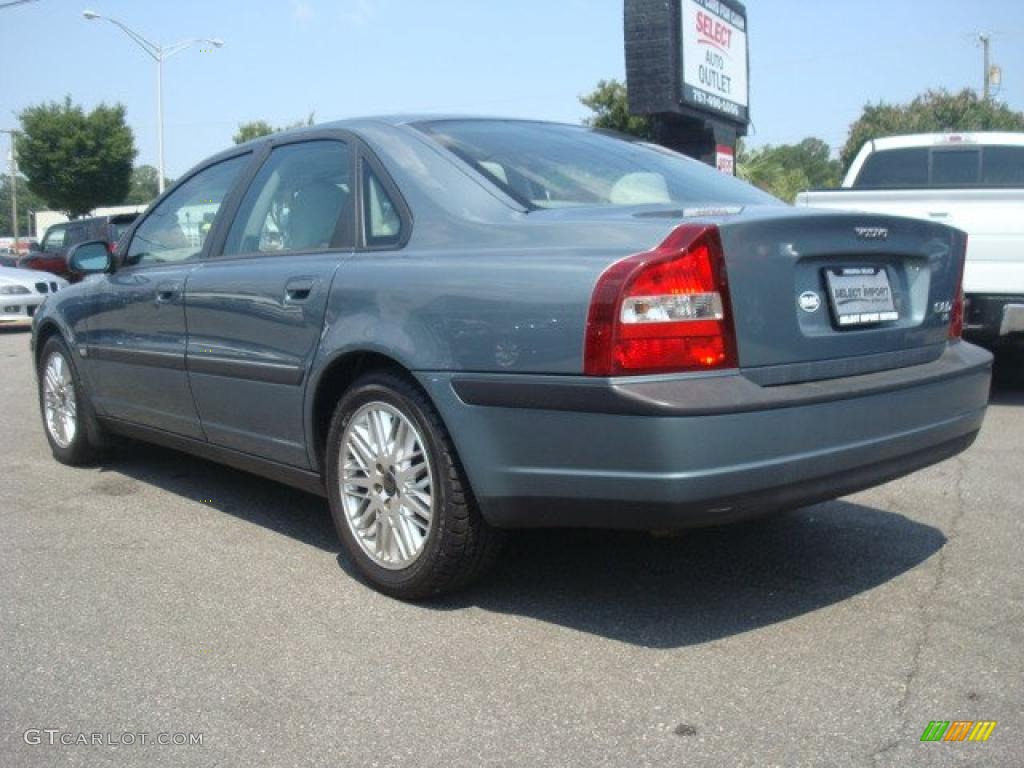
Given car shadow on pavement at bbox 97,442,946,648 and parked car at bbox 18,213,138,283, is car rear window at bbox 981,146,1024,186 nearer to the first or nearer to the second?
car shadow on pavement at bbox 97,442,946,648

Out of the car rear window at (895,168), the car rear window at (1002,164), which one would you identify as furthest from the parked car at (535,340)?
the car rear window at (1002,164)

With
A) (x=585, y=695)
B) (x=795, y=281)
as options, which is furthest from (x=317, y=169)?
(x=585, y=695)

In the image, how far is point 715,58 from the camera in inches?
569

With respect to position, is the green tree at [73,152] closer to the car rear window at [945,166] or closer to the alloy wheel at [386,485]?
the car rear window at [945,166]

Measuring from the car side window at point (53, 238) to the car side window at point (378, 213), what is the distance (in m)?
22.2

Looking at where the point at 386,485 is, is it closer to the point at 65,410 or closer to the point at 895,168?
the point at 65,410

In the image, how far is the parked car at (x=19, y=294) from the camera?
15.1m

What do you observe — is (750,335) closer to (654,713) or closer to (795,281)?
(795,281)

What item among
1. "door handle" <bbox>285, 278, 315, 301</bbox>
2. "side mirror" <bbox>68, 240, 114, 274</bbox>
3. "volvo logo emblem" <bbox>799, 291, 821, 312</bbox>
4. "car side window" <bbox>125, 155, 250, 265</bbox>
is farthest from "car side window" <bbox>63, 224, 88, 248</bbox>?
"volvo logo emblem" <bbox>799, 291, 821, 312</bbox>

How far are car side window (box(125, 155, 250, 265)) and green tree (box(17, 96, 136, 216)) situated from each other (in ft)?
144

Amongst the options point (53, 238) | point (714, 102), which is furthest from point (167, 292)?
point (53, 238)

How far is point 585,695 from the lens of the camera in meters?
2.98

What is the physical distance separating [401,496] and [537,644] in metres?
0.66

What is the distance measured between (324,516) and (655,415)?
7.73ft
